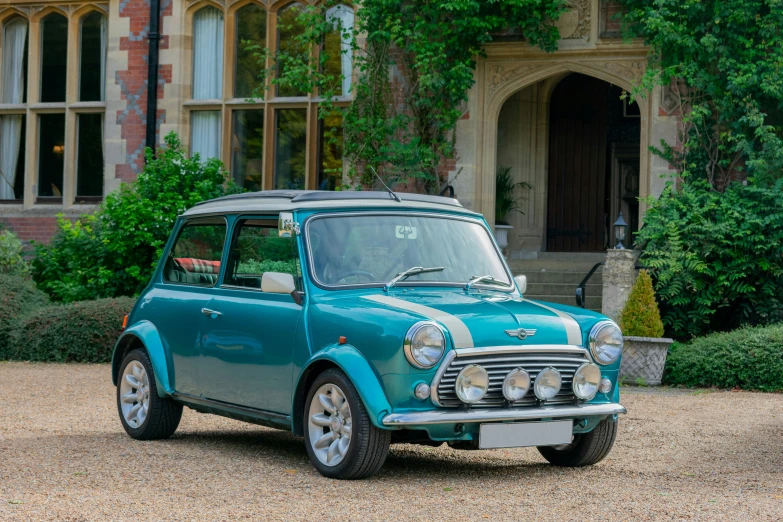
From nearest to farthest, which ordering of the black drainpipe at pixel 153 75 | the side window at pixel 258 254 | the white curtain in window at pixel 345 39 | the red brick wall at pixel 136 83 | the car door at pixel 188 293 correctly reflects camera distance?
the side window at pixel 258 254
the car door at pixel 188 293
the white curtain in window at pixel 345 39
the black drainpipe at pixel 153 75
the red brick wall at pixel 136 83

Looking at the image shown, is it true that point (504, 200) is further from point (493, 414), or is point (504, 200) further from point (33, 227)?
point (493, 414)

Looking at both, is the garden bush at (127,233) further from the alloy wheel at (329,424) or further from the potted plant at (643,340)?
the alloy wheel at (329,424)

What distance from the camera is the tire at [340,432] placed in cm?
584

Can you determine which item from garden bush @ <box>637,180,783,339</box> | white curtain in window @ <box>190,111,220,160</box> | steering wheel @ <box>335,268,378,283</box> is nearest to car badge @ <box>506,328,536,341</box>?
steering wheel @ <box>335,268,378,283</box>

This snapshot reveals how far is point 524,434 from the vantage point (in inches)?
235

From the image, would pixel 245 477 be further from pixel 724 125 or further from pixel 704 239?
pixel 724 125

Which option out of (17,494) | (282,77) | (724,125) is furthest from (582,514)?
(282,77)

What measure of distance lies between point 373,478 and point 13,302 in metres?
9.18

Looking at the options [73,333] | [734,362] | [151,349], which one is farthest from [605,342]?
[73,333]

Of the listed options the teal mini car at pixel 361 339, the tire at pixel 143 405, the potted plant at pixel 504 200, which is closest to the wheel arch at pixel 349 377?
the teal mini car at pixel 361 339

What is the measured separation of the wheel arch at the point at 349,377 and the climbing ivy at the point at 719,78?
29.3 ft

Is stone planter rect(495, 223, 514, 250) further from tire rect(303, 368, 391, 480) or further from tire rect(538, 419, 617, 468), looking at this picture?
tire rect(303, 368, 391, 480)

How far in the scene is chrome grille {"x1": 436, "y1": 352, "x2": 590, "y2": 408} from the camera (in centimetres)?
583

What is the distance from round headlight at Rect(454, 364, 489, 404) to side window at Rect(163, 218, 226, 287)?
6.96 ft
